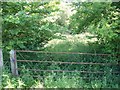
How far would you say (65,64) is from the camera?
4.53 meters

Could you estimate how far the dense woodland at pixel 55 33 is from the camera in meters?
4.00

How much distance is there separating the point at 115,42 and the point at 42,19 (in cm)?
145

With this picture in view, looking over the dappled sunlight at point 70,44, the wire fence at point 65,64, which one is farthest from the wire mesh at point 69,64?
the dappled sunlight at point 70,44

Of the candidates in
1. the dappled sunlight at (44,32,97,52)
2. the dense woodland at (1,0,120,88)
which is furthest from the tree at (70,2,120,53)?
the dappled sunlight at (44,32,97,52)

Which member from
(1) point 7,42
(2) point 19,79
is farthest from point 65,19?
(2) point 19,79

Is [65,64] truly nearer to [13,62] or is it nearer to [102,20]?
[13,62]

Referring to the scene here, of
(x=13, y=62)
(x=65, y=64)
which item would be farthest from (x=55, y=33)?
(x=13, y=62)

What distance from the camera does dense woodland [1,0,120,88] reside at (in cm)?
400

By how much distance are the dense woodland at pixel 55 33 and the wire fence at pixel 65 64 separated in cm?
2

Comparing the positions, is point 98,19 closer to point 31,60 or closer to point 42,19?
point 42,19

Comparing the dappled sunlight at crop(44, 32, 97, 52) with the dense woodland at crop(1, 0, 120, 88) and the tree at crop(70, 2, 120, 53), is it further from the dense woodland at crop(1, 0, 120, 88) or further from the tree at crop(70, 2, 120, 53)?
the tree at crop(70, 2, 120, 53)

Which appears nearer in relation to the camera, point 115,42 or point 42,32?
point 115,42

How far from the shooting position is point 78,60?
4.63 meters

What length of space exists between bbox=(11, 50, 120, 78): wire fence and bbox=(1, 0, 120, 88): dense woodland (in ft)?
0.06
